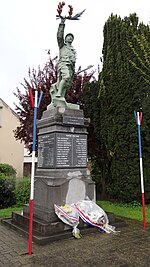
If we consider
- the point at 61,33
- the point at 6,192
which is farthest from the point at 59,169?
the point at 6,192

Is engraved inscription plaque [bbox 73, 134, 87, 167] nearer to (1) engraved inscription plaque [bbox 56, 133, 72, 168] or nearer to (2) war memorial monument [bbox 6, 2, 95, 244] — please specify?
(2) war memorial monument [bbox 6, 2, 95, 244]

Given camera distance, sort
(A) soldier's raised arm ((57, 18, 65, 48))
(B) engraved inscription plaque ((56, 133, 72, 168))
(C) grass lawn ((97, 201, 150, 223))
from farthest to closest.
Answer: (C) grass lawn ((97, 201, 150, 223)), (A) soldier's raised arm ((57, 18, 65, 48)), (B) engraved inscription plaque ((56, 133, 72, 168))

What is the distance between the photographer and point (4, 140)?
18312 mm

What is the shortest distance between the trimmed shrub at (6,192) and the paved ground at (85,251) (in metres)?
3.88

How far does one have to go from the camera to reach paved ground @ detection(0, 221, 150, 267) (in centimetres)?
352

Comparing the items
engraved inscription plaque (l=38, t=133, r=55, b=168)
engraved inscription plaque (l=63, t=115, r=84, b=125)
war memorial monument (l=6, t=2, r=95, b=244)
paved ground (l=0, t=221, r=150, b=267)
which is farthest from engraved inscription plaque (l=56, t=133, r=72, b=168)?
paved ground (l=0, t=221, r=150, b=267)

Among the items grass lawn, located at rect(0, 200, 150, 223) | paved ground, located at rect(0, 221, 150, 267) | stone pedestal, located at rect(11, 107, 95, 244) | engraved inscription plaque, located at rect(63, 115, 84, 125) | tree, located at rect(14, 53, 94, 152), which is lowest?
grass lawn, located at rect(0, 200, 150, 223)

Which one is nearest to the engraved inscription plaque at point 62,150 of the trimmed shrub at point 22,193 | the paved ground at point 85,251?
the paved ground at point 85,251

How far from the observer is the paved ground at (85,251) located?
3.52 meters

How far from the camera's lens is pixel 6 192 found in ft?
29.1

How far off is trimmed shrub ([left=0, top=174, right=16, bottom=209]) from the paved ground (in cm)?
388

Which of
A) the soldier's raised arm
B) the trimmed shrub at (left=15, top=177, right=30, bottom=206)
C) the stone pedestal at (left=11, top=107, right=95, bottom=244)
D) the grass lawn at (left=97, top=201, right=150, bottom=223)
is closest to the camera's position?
the stone pedestal at (left=11, top=107, right=95, bottom=244)

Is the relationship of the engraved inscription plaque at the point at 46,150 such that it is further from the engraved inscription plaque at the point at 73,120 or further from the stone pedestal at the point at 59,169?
the engraved inscription plaque at the point at 73,120

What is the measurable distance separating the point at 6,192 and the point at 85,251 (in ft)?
18.4
